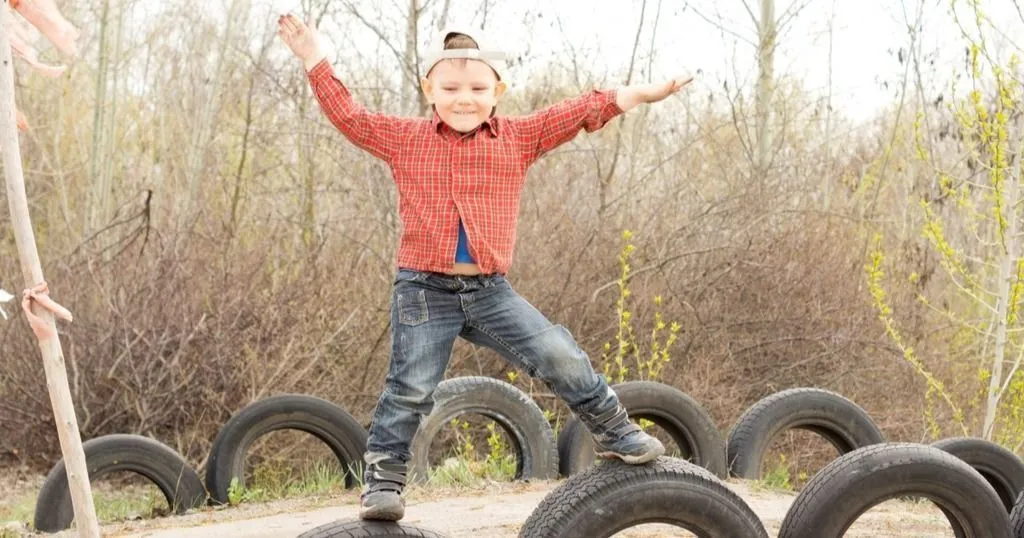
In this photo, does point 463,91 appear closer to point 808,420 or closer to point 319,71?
point 319,71

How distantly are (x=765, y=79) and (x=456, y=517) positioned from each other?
772 centimetres

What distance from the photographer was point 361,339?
10891mm

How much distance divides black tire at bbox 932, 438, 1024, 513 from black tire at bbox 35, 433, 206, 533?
4.87 m

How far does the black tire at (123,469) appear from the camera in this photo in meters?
7.37

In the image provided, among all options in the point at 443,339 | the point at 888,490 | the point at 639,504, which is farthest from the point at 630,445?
the point at 888,490

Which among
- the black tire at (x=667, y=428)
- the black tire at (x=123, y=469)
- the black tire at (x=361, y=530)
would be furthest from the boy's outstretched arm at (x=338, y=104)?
the black tire at (x=123, y=469)

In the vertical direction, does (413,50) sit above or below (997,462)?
above

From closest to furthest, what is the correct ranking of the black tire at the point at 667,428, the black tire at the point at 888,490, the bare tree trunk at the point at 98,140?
the black tire at the point at 888,490 < the black tire at the point at 667,428 < the bare tree trunk at the point at 98,140

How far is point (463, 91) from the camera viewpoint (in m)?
4.05

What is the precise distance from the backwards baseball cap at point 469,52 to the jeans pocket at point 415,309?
2.53 ft

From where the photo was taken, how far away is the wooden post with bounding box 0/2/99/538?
3.71m

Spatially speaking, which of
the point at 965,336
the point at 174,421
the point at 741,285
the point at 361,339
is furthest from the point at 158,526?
the point at 965,336

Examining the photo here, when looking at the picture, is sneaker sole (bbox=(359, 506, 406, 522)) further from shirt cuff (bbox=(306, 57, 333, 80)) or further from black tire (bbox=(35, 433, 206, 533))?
black tire (bbox=(35, 433, 206, 533))

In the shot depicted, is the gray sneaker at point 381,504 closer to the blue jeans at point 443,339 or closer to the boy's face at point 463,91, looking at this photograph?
the blue jeans at point 443,339
